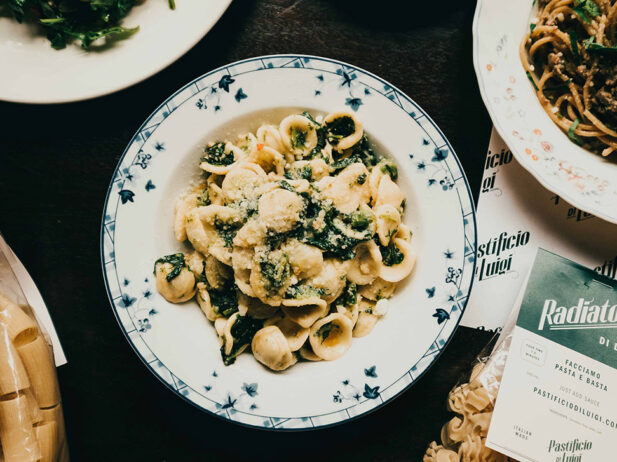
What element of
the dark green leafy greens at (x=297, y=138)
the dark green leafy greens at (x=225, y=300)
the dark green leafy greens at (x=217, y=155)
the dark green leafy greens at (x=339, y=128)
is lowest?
the dark green leafy greens at (x=225, y=300)

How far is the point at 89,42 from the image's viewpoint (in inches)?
56.8

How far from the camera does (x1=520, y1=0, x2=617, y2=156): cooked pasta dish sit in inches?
55.2

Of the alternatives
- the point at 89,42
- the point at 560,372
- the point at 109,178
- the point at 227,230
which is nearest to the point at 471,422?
the point at 560,372

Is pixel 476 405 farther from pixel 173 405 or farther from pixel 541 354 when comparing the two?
pixel 173 405

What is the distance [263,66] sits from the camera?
1.35 m

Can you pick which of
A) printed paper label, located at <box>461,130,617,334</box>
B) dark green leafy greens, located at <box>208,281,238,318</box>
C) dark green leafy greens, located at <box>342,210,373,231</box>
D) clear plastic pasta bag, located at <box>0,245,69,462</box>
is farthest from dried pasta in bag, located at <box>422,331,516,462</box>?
clear plastic pasta bag, located at <box>0,245,69,462</box>

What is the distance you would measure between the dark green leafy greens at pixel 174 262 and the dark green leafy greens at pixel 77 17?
0.67 meters

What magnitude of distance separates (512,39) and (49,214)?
147 centimetres

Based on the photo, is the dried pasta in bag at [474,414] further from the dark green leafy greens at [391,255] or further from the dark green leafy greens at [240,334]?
the dark green leafy greens at [240,334]

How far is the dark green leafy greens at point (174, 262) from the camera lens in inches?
52.6

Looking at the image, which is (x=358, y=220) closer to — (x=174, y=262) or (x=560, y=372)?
(x=174, y=262)

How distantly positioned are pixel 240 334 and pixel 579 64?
1.25 m

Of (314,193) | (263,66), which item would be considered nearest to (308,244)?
(314,193)

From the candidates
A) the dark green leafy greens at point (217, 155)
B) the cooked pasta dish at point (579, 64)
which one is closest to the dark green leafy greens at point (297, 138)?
the dark green leafy greens at point (217, 155)
